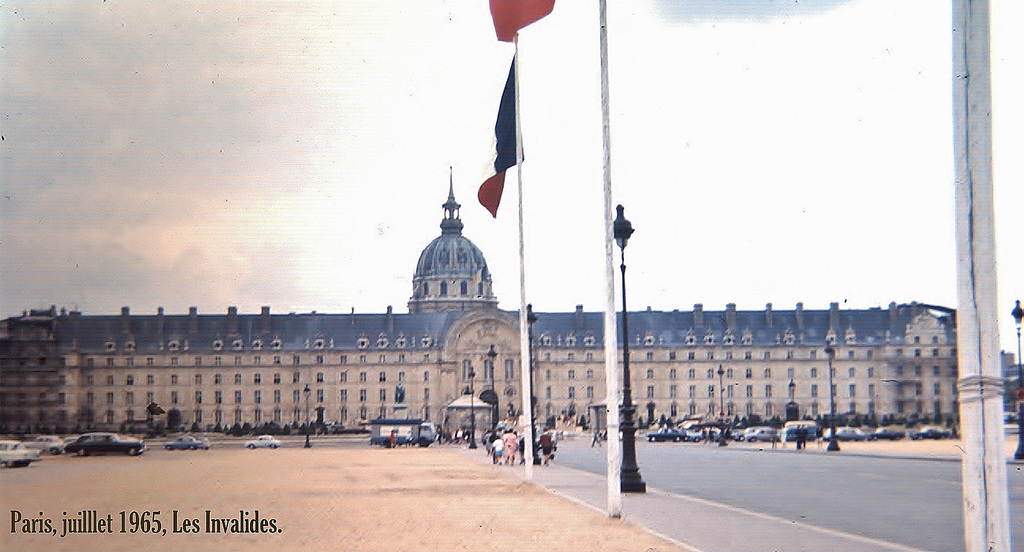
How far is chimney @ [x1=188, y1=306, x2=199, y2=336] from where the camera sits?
160 metres

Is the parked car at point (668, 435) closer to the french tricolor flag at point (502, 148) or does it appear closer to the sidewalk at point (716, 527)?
the sidewalk at point (716, 527)

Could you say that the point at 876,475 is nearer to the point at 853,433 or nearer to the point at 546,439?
the point at 546,439

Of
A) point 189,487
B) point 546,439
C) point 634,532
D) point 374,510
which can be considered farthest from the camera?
point 546,439

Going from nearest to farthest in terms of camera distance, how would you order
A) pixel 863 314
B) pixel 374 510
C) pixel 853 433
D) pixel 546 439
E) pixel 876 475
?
pixel 374 510 < pixel 876 475 < pixel 546 439 < pixel 853 433 < pixel 863 314

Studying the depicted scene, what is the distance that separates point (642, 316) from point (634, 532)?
14836 cm

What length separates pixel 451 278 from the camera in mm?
180125

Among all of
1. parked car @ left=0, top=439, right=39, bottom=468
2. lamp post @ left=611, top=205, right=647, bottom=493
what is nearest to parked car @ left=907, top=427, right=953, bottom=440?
parked car @ left=0, top=439, right=39, bottom=468

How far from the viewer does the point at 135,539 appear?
16.5 metres

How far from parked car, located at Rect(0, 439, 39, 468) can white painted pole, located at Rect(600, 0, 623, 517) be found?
29230 millimetres

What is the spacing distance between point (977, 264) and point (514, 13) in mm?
16011

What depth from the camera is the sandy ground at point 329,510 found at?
16.0 meters

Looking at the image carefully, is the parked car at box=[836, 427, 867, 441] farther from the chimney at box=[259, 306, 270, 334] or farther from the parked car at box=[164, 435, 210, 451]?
the chimney at box=[259, 306, 270, 334]

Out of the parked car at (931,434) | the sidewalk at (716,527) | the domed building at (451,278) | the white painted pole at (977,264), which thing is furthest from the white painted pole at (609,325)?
the domed building at (451,278)

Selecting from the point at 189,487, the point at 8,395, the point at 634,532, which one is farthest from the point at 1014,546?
the point at 8,395
